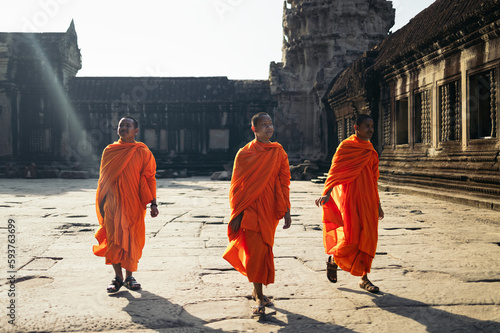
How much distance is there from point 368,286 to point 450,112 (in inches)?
304

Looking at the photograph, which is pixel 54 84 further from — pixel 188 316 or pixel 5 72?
pixel 188 316

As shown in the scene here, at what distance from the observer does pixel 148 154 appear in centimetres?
410

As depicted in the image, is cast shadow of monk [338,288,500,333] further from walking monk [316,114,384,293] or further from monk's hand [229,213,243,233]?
monk's hand [229,213,243,233]

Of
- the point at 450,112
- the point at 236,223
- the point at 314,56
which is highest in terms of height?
the point at 314,56

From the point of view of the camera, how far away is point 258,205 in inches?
131

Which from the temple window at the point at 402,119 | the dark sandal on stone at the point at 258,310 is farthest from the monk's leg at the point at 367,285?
the temple window at the point at 402,119

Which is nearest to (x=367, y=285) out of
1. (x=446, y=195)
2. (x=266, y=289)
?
(x=266, y=289)

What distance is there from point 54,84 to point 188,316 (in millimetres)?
24969

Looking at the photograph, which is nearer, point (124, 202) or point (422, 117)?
point (124, 202)

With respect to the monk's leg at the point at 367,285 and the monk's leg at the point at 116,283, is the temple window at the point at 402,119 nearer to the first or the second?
the monk's leg at the point at 367,285

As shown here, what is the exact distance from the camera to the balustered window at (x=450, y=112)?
9.82 m

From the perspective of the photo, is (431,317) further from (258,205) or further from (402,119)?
(402,119)

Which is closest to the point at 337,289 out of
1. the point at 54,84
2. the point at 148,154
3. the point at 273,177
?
the point at 273,177

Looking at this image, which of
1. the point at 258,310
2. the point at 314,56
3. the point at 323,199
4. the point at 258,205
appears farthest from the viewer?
the point at 314,56
